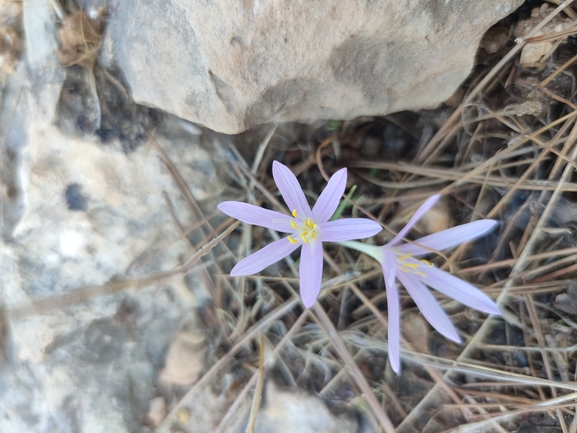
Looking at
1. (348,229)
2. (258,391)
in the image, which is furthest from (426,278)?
(258,391)

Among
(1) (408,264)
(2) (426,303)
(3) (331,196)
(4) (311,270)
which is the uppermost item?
(3) (331,196)

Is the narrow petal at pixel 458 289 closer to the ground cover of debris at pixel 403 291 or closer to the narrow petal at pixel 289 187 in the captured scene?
the ground cover of debris at pixel 403 291

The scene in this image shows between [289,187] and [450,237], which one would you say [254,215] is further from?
[450,237]

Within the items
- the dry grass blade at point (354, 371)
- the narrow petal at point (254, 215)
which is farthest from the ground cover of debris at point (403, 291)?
the narrow petal at point (254, 215)

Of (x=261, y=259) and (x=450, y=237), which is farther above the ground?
(x=261, y=259)

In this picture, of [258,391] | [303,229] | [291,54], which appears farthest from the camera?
[258,391]

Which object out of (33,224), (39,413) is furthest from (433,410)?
(33,224)

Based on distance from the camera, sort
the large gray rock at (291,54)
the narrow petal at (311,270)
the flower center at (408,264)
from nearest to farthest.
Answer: the large gray rock at (291,54) < the narrow petal at (311,270) < the flower center at (408,264)

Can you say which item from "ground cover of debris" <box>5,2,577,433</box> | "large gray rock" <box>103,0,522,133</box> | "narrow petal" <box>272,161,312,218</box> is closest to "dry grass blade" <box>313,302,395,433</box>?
"ground cover of debris" <box>5,2,577,433</box>
